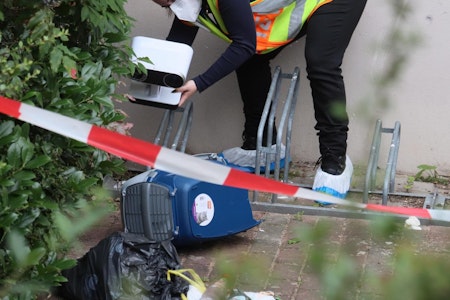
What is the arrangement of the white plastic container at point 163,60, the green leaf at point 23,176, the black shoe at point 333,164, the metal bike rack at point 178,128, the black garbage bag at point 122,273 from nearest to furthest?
1. the green leaf at point 23,176
2. the black garbage bag at point 122,273
3. the white plastic container at point 163,60
4. the black shoe at point 333,164
5. the metal bike rack at point 178,128

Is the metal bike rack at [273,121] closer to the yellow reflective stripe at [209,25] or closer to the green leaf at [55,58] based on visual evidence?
the yellow reflective stripe at [209,25]

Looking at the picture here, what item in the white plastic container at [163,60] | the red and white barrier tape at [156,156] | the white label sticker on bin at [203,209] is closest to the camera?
the red and white barrier tape at [156,156]

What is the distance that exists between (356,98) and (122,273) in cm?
220

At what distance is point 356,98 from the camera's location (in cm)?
514

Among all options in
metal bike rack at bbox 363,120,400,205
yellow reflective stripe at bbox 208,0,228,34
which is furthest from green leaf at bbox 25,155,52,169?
metal bike rack at bbox 363,120,400,205

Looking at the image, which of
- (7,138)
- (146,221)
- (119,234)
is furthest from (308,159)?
(7,138)

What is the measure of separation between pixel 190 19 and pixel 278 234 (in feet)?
3.95

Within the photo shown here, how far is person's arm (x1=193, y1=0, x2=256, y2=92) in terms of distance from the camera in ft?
14.5

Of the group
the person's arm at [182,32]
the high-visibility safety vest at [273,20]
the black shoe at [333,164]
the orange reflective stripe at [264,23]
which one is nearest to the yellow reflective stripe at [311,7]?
the high-visibility safety vest at [273,20]

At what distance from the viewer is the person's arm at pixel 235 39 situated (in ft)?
14.5

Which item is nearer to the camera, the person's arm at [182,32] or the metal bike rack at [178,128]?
the person's arm at [182,32]

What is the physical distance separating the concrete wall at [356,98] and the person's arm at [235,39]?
0.66m

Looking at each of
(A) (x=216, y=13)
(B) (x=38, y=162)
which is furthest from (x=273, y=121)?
(B) (x=38, y=162)

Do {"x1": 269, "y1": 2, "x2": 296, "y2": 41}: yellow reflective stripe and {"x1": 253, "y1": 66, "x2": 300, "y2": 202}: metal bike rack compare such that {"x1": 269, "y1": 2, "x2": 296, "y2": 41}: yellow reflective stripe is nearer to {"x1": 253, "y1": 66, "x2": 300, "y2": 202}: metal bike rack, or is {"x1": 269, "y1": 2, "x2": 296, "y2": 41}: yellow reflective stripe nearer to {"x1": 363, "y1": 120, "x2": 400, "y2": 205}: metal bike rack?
{"x1": 253, "y1": 66, "x2": 300, "y2": 202}: metal bike rack
